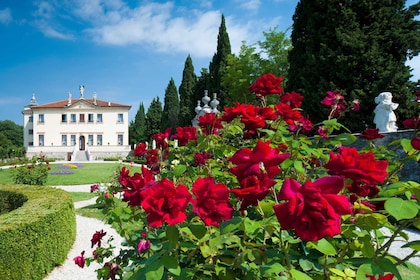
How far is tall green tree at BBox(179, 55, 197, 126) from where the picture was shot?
34.1m

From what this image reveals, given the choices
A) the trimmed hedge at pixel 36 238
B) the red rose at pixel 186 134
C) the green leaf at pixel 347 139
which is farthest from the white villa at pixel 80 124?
the green leaf at pixel 347 139

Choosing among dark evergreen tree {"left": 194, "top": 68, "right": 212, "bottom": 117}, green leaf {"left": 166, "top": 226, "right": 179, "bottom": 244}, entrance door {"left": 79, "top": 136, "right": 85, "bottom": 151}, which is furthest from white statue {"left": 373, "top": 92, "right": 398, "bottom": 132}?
entrance door {"left": 79, "top": 136, "right": 85, "bottom": 151}

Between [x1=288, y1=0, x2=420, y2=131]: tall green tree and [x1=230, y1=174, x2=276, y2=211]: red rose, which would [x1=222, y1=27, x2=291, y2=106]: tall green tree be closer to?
[x1=288, y1=0, x2=420, y2=131]: tall green tree

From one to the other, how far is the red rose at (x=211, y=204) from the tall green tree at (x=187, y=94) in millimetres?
32493

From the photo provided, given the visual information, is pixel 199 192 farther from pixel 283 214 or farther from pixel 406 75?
pixel 406 75

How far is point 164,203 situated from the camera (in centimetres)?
94

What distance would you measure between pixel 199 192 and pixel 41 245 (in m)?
4.15

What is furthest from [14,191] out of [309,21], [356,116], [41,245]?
[309,21]

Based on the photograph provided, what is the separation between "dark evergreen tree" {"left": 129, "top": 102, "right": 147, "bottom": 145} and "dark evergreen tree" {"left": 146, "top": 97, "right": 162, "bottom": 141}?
445cm

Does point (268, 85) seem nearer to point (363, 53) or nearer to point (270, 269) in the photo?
point (270, 269)

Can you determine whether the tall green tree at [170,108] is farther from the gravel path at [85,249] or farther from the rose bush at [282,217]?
the rose bush at [282,217]

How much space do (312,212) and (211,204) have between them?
1.07 feet

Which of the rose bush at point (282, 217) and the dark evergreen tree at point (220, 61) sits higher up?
the dark evergreen tree at point (220, 61)

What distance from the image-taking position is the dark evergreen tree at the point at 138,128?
→ 53.3 metres
